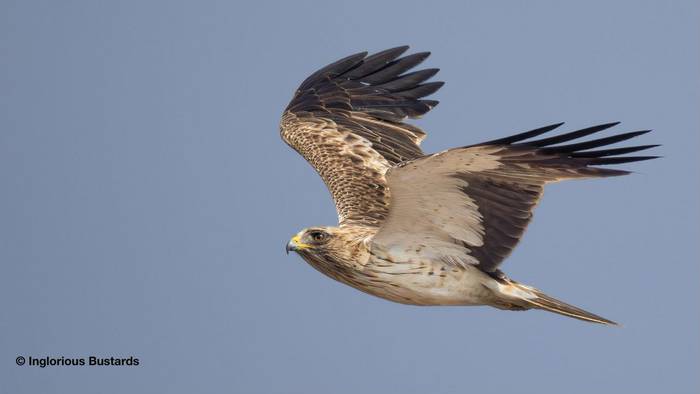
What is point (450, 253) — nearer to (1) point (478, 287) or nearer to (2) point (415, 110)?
(1) point (478, 287)

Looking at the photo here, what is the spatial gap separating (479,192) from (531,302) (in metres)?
1.27

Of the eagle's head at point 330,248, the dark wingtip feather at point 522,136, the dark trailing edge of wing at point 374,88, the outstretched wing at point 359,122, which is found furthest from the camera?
the dark trailing edge of wing at point 374,88

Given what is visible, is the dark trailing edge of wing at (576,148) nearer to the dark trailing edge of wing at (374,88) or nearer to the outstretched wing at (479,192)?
the outstretched wing at (479,192)

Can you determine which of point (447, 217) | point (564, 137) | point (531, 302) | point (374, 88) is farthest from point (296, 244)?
point (374, 88)

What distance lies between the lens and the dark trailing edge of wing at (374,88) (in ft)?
54.7

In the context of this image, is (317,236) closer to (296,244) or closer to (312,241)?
(312,241)

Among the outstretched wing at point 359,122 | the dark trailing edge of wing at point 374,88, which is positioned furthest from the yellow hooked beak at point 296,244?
the dark trailing edge of wing at point 374,88

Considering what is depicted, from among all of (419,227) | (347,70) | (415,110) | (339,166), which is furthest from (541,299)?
(347,70)

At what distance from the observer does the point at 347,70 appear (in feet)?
57.2

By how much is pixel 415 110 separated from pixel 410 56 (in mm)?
906

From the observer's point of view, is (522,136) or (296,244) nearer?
(522,136)

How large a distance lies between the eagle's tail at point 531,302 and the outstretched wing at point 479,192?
299 millimetres

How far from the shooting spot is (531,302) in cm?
1237

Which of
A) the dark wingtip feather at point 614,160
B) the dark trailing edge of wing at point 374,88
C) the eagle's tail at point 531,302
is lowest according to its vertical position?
the eagle's tail at point 531,302
